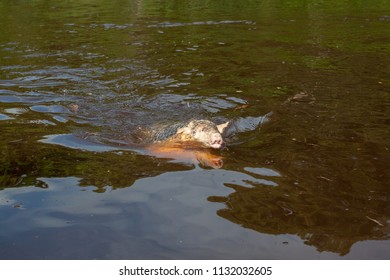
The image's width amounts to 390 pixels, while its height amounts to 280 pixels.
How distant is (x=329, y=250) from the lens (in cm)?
582

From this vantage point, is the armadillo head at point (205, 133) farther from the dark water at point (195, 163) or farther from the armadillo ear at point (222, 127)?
the dark water at point (195, 163)

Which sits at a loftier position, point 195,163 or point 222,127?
point 222,127

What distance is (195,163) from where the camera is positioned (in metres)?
8.34

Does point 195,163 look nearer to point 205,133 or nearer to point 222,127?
point 205,133

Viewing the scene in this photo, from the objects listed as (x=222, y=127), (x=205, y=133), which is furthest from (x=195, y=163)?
(x=222, y=127)

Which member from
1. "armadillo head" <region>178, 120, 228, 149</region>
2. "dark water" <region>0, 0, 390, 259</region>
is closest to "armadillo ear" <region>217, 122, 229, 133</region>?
"armadillo head" <region>178, 120, 228, 149</region>

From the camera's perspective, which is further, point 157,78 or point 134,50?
point 134,50

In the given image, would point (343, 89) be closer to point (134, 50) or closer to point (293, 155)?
point (293, 155)

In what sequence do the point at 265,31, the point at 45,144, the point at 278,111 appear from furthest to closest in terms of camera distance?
the point at 265,31
the point at 278,111
the point at 45,144

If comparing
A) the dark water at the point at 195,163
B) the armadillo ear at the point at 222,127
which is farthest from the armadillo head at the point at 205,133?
the dark water at the point at 195,163

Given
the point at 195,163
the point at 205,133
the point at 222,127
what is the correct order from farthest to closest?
the point at 222,127
the point at 205,133
the point at 195,163

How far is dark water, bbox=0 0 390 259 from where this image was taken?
20.2ft
